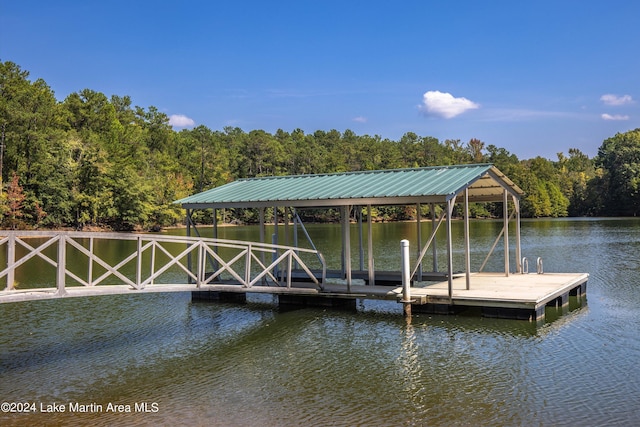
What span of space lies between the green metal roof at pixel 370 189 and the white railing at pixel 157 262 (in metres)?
1.33

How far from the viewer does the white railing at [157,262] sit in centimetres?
903

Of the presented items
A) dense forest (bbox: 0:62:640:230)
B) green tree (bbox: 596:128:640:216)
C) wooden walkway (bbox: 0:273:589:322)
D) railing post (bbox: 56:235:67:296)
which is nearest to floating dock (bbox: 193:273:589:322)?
wooden walkway (bbox: 0:273:589:322)

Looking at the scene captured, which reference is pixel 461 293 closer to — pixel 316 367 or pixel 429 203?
pixel 429 203

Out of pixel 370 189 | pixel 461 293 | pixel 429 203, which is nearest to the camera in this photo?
pixel 461 293

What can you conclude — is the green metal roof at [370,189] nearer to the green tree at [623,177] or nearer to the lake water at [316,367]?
the lake water at [316,367]

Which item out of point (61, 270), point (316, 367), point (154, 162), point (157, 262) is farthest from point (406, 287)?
point (154, 162)

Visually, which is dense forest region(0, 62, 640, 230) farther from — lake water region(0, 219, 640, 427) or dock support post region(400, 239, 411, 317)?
dock support post region(400, 239, 411, 317)

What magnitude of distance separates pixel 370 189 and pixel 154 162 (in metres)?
58.8

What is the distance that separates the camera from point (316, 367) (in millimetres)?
9406

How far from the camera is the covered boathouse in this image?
12.7 m

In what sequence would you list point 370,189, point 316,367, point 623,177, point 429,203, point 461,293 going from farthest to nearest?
point 623,177 → point 429,203 → point 370,189 → point 461,293 → point 316,367

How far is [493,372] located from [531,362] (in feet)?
2.85

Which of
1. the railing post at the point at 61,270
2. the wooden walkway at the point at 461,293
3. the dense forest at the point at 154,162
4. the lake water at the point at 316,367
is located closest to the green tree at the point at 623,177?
the dense forest at the point at 154,162

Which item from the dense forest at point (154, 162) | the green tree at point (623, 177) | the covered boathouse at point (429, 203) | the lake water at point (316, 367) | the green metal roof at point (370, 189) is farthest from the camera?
the green tree at point (623, 177)
